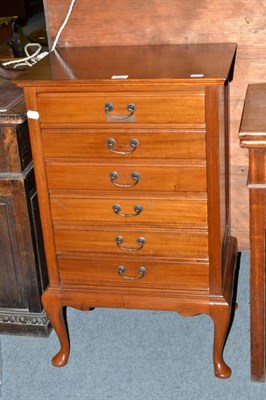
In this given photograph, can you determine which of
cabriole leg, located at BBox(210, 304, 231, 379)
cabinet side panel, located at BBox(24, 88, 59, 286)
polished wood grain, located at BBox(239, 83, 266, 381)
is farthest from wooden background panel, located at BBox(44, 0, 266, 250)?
cabriole leg, located at BBox(210, 304, 231, 379)

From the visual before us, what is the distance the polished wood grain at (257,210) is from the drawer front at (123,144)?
16 centimetres

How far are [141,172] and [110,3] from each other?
29.6 inches

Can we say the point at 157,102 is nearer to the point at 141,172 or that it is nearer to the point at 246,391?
the point at 141,172

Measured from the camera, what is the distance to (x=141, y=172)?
214 centimetres

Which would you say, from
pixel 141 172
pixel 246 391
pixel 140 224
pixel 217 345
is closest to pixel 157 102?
pixel 141 172

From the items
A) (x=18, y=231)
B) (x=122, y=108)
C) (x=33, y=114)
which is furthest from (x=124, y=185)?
(x=18, y=231)

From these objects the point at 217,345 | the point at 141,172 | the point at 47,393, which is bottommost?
the point at 47,393

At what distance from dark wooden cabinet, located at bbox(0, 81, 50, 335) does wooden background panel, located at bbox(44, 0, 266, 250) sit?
0.35 metres

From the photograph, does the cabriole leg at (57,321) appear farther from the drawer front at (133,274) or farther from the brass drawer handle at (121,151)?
the brass drawer handle at (121,151)

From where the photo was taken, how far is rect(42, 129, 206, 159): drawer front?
2068 millimetres

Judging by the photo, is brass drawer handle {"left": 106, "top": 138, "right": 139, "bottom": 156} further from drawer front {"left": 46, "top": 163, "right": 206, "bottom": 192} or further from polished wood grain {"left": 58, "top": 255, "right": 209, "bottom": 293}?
polished wood grain {"left": 58, "top": 255, "right": 209, "bottom": 293}

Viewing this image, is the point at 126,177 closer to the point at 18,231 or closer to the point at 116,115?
the point at 116,115

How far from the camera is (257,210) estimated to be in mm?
2072

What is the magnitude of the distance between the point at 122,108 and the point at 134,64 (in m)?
0.23
